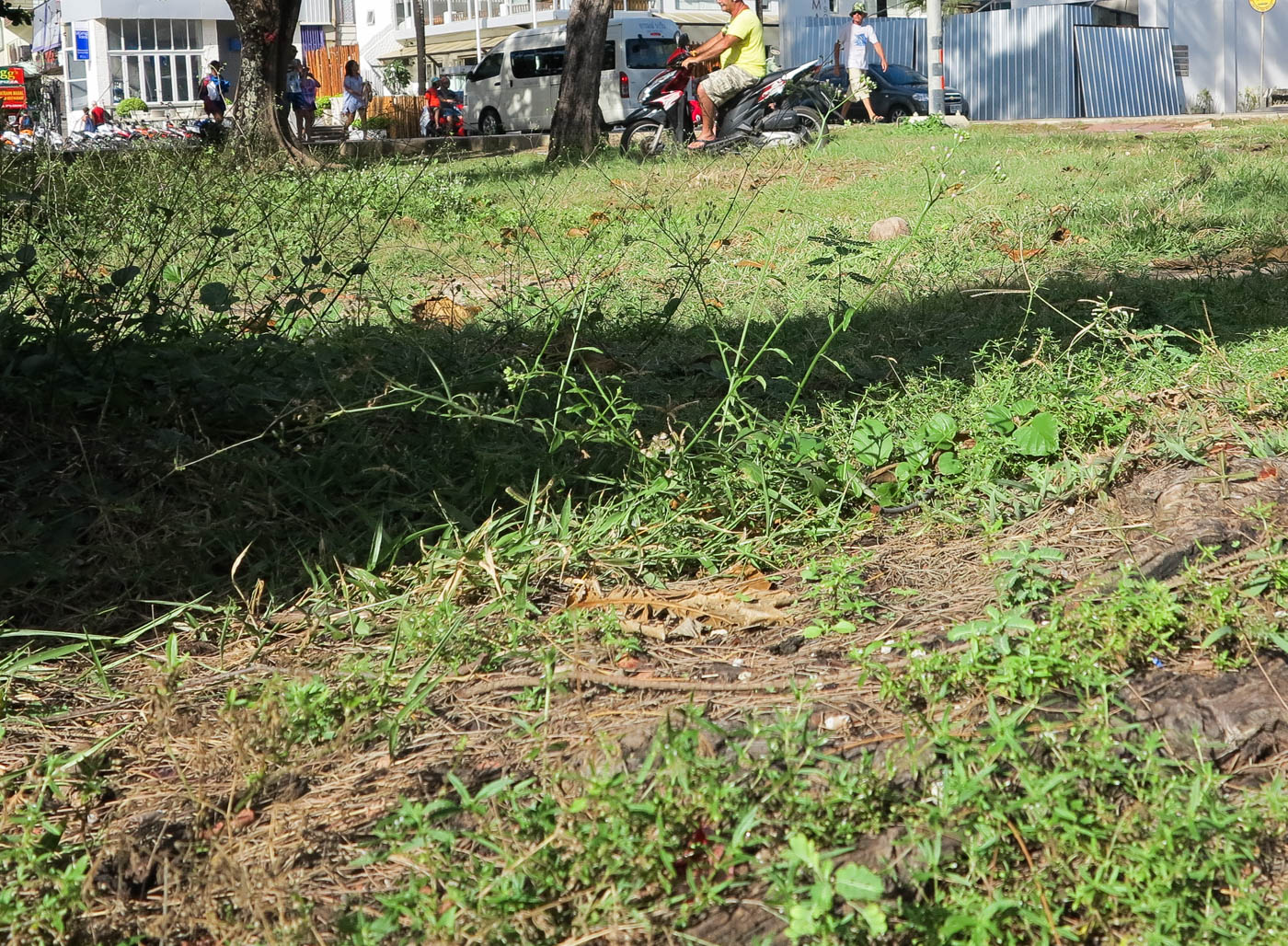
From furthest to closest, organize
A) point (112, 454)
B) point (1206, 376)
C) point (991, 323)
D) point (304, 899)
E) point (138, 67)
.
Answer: point (138, 67) < point (991, 323) < point (1206, 376) < point (112, 454) < point (304, 899)

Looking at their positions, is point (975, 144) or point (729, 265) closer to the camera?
point (729, 265)

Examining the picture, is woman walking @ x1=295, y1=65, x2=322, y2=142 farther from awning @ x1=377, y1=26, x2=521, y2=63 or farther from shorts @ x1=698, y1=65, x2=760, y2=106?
awning @ x1=377, y1=26, x2=521, y2=63

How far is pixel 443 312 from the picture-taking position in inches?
201

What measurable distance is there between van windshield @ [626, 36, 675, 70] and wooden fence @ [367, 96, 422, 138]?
6117mm

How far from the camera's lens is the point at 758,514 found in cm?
296

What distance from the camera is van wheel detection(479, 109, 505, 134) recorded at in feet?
84.0

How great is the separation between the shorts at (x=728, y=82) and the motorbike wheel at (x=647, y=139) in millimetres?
578

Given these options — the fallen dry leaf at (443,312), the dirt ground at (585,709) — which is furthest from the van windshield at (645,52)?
the dirt ground at (585,709)

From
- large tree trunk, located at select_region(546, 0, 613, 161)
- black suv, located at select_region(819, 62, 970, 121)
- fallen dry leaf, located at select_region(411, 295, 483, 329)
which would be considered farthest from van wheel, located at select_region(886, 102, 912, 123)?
fallen dry leaf, located at select_region(411, 295, 483, 329)

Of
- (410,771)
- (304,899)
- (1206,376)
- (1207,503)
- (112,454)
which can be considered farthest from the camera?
(1206,376)

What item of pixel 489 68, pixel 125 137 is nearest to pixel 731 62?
pixel 125 137

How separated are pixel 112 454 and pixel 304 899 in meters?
1.76

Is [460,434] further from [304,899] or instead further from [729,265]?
[729,265]

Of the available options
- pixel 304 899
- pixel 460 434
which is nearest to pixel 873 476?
pixel 460 434
